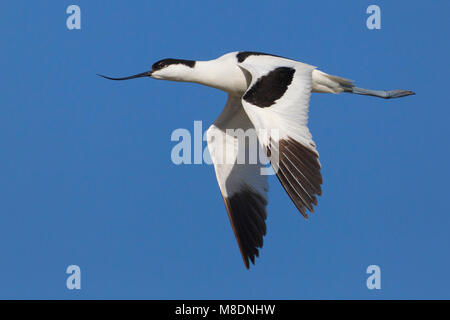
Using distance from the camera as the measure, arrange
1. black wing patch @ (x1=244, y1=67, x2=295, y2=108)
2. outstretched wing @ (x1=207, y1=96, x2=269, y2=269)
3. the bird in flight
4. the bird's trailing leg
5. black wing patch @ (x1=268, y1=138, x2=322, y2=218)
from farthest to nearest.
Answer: the bird's trailing leg
outstretched wing @ (x1=207, y1=96, x2=269, y2=269)
black wing patch @ (x1=244, y1=67, x2=295, y2=108)
the bird in flight
black wing patch @ (x1=268, y1=138, x2=322, y2=218)

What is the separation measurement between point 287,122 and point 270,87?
24.0 inches

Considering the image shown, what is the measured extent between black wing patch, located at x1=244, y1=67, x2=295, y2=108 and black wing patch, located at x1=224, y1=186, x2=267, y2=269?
1.63 m

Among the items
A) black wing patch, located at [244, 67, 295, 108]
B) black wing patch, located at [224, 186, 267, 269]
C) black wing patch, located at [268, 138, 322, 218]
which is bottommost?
black wing patch, located at [224, 186, 267, 269]

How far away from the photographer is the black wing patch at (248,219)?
8828 millimetres

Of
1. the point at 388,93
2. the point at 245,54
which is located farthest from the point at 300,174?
the point at 388,93

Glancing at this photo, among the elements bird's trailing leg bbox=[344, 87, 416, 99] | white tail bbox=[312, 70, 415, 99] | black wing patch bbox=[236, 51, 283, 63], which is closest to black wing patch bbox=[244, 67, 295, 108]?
black wing patch bbox=[236, 51, 283, 63]

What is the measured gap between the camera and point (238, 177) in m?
9.49

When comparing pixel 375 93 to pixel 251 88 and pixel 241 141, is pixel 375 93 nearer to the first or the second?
pixel 241 141

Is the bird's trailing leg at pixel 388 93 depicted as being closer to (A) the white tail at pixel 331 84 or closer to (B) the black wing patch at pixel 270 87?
(A) the white tail at pixel 331 84

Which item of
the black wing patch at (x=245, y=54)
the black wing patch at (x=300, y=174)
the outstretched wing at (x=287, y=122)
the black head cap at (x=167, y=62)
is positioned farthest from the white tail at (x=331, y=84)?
the black wing patch at (x=300, y=174)

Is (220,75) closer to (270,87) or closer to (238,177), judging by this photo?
(270,87)

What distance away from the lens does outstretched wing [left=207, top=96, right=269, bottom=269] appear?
902 cm

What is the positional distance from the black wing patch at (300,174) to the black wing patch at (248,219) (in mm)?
1776

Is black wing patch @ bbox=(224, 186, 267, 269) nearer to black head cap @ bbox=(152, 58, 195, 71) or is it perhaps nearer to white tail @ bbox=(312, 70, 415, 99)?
white tail @ bbox=(312, 70, 415, 99)
